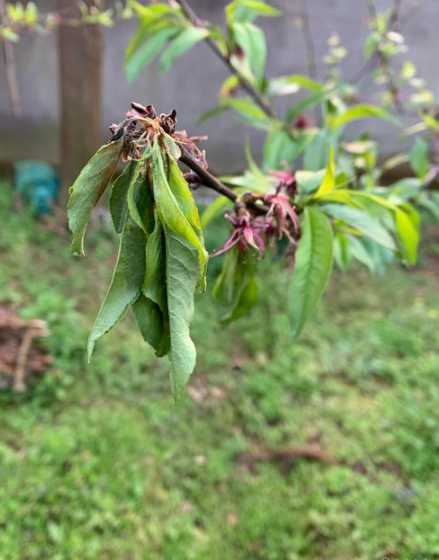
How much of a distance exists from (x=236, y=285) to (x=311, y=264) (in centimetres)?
11

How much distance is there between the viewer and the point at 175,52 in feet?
4.33

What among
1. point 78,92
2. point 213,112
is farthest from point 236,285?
point 78,92

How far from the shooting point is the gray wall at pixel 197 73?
12.5 ft

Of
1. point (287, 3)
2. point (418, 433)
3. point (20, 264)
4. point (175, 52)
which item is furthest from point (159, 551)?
point (287, 3)

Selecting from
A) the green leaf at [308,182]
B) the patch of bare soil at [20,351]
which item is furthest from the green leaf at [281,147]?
the patch of bare soil at [20,351]

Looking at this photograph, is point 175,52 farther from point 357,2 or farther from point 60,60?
point 357,2

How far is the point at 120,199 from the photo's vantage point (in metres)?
0.55

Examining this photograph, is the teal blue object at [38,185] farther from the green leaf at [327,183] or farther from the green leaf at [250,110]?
the green leaf at [327,183]

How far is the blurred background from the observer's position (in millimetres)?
1834

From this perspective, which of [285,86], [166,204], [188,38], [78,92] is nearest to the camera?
[166,204]

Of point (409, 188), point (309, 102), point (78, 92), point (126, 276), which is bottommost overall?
point (78, 92)

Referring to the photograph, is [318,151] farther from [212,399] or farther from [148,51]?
[212,399]

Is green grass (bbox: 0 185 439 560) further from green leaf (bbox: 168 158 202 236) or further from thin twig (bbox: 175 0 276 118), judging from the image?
green leaf (bbox: 168 158 202 236)

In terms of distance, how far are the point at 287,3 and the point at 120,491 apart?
3.14 meters
